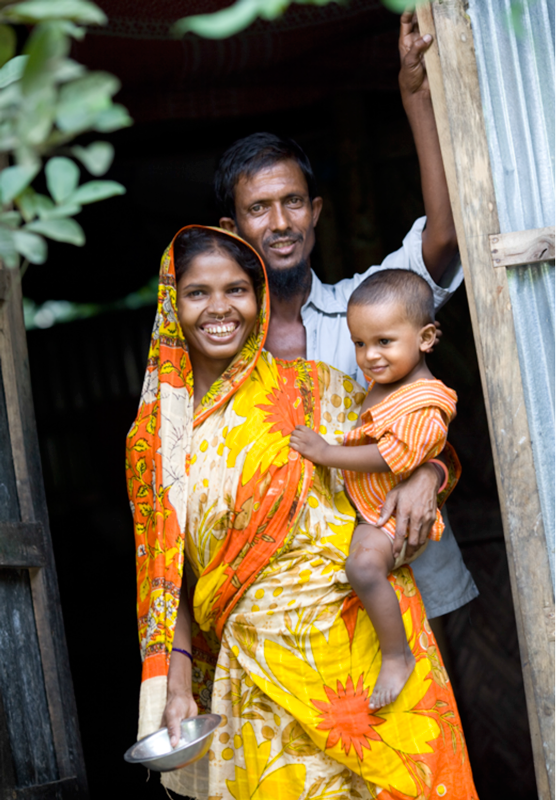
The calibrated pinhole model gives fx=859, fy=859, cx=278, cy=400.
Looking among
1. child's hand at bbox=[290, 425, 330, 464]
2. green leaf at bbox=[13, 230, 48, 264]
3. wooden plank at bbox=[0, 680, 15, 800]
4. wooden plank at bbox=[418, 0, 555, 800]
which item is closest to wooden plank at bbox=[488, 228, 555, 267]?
wooden plank at bbox=[418, 0, 555, 800]

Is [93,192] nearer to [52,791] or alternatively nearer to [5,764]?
[5,764]

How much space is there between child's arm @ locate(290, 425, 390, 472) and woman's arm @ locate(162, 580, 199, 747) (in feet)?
1.82

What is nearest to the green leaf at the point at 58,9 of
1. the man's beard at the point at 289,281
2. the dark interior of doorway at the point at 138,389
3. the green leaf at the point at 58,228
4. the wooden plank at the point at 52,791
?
the green leaf at the point at 58,228

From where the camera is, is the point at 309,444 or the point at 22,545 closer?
the point at 309,444

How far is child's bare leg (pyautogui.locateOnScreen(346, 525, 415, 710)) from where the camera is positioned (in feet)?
7.13

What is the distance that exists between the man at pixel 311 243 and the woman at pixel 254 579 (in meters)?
0.34

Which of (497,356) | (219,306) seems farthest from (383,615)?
(219,306)

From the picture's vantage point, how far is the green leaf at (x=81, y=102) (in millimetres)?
920

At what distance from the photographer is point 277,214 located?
297cm

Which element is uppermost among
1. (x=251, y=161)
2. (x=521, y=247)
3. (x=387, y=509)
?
(x=251, y=161)

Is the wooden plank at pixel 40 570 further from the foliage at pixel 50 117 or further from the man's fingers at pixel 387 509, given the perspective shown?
the foliage at pixel 50 117

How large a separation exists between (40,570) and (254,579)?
758 millimetres

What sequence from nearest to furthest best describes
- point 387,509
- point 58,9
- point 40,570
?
1. point 58,9
2. point 387,509
3. point 40,570

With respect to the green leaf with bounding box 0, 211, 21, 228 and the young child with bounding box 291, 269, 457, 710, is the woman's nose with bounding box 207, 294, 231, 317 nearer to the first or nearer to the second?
the young child with bounding box 291, 269, 457, 710
